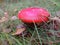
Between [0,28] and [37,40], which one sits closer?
[37,40]

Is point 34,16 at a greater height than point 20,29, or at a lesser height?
greater

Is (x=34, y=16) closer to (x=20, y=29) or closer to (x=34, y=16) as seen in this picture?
(x=34, y=16)

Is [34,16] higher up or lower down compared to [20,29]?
higher up

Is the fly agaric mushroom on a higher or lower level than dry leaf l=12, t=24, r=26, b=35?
higher

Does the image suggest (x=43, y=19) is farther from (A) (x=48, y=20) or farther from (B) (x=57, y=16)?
(B) (x=57, y=16)

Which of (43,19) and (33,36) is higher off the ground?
(43,19)

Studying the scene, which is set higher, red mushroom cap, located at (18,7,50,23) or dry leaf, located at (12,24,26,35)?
red mushroom cap, located at (18,7,50,23)

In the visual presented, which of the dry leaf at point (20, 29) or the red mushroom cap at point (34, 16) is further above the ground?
the red mushroom cap at point (34, 16)

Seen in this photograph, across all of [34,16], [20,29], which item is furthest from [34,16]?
[20,29]

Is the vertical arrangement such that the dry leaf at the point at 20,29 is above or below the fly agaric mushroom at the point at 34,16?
below

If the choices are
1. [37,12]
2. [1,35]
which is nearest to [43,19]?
[37,12]
